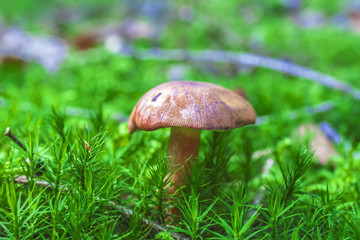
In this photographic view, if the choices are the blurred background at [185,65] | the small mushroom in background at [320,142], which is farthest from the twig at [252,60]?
the small mushroom in background at [320,142]

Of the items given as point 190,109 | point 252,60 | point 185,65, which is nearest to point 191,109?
point 190,109

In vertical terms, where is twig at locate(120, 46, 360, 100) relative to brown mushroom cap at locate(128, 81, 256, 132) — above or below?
below

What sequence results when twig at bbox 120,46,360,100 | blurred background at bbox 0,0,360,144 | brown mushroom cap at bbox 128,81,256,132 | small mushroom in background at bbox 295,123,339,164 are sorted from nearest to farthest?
brown mushroom cap at bbox 128,81,256,132 → small mushroom in background at bbox 295,123,339,164 → blurred background at bbox 0,0,360,144 → twig at bbox 120,46,360,100

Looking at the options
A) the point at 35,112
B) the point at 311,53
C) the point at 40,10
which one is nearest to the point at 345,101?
the point at 311,53

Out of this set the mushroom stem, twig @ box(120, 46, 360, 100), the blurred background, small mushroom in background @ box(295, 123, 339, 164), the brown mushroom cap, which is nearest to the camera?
the brown mushroom cap

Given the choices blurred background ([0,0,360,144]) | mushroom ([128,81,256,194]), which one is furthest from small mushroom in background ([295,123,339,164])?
mushroom ([128,81,256,194])

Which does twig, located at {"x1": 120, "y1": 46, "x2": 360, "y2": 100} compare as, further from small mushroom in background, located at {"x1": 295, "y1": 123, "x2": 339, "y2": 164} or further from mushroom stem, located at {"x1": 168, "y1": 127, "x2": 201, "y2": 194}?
mushroom stem, located at {"x1": 168, "y1": 127, "x2": 201, "y2": 194}

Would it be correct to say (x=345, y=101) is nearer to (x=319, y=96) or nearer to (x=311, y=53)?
(x=319, y=96)

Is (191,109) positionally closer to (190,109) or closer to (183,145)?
(190,109)
